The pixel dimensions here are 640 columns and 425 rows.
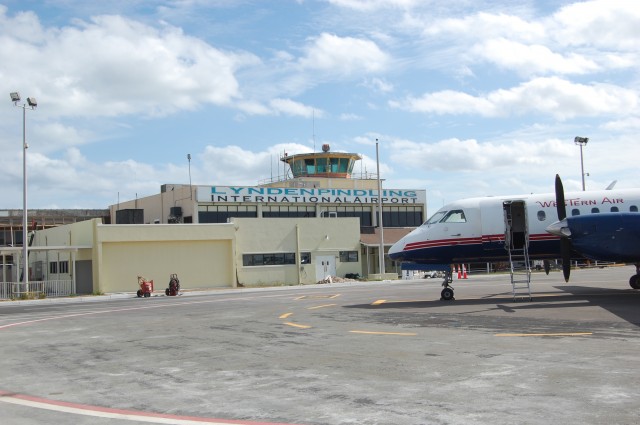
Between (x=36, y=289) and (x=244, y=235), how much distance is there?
50.2 feet

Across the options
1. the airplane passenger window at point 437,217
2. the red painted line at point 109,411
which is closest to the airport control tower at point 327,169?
the airplane passenger window at point 437,217

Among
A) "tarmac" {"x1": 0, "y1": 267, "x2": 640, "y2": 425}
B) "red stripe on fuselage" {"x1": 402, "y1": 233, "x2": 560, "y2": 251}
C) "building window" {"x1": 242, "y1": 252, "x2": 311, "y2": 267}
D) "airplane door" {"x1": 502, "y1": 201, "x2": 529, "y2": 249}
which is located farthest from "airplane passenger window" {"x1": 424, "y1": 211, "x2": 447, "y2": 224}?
"building window" {"x1": 242, "y1": 252, "x2": 311, "y2": 267}

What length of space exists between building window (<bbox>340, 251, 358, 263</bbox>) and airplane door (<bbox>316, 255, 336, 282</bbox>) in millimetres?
943

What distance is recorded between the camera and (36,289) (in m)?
44.5

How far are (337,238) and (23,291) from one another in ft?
80.5

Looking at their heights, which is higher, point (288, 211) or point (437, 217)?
point (288, 211)

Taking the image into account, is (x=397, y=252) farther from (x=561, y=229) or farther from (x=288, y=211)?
(x=288, y=211)

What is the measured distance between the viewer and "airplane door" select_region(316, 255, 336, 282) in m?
53.4

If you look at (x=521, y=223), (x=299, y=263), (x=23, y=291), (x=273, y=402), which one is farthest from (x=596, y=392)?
Answer: (x=299, y=263)

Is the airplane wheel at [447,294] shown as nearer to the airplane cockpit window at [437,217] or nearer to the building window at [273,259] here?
the airplane cockpit window at [437,217]

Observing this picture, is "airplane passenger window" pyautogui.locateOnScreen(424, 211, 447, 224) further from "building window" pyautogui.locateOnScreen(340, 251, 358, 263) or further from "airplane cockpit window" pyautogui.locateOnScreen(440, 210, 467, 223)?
"building window" pyautogui.locateOnScreen(340, 251, 358, 263)

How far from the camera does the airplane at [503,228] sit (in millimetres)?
24156

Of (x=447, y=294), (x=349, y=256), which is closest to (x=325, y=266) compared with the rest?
(x=349, y=256)

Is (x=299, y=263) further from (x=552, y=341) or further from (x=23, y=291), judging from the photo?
(x=552, y=341)
